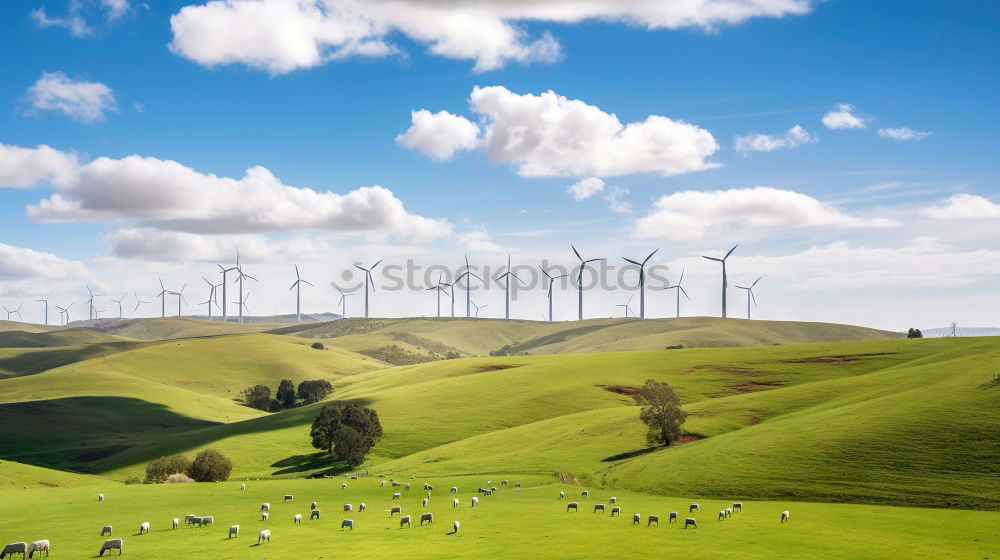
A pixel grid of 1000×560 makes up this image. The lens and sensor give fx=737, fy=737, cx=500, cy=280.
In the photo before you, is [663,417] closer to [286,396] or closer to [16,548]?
[16,548]

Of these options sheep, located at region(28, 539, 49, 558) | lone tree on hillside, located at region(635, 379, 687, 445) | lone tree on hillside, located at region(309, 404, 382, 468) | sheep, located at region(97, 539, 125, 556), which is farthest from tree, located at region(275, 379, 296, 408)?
sheep, located at region(97, 539, 125, 556)

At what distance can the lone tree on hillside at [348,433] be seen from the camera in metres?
96.6

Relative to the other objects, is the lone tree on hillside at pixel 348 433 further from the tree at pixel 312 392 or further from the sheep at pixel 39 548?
the tree at pixel 312 392

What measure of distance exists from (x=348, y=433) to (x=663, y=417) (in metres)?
40.8

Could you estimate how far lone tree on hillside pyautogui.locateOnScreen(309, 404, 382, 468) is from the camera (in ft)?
317

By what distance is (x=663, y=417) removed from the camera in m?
85.0

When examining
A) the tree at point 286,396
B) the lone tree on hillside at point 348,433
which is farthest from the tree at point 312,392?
the lone tree on hillside at point 348,433

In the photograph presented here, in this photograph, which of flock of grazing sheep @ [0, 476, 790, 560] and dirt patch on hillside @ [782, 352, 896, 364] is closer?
flock of grazing sheep @ [0, 476, 790, 560]

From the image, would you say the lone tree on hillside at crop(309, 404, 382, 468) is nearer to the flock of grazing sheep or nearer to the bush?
the bush

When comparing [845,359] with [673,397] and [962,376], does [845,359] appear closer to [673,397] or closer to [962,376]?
[962,376]

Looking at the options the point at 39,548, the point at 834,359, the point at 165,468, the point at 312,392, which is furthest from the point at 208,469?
the point at 834,359

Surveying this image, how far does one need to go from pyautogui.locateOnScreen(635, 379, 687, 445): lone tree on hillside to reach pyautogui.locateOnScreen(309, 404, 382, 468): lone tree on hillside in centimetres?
3749

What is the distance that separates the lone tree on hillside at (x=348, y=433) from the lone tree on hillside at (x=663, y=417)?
37492mm

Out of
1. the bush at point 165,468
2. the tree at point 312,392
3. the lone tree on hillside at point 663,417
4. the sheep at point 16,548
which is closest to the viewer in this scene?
the sheep at point 16,548
